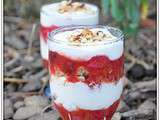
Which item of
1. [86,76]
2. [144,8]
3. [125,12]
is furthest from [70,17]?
[144,8]

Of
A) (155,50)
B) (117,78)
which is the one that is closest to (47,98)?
(117,78)

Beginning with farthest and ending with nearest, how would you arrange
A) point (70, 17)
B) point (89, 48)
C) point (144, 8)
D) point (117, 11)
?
point (144, 8) → point (117, 11) → point (70, 17) → point (89, 48)

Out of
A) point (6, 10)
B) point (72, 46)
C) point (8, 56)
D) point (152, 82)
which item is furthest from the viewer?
point (6, 10)

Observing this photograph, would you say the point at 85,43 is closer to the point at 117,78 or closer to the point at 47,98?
the point at 117,78

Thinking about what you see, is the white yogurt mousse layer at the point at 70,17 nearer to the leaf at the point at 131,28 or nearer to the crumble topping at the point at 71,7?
the crumble topping at the point at 71,7

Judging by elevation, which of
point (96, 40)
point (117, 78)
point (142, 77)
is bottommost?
point (142, 77)

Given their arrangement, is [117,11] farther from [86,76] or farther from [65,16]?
[86,76]

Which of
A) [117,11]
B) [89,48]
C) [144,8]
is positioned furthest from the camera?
[144,8]
